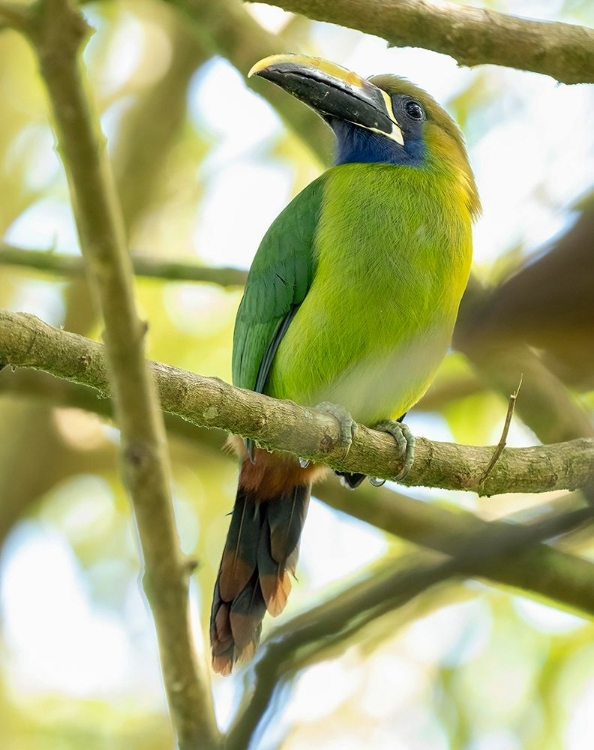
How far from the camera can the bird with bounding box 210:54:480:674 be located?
406 centimetres

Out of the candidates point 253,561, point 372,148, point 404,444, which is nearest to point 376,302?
point 404,444

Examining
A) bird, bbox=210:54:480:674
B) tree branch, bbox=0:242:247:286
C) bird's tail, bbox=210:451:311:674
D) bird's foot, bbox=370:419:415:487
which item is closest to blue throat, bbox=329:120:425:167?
bird, bbox=210:54:480:674

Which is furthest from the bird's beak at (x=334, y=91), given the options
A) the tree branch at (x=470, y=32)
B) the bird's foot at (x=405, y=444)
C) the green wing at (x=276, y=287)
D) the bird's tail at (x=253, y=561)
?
the bird's tail at (x=253, y=561)

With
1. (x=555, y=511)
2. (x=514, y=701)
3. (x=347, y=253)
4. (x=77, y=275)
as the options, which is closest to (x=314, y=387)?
(x=347, y=253)

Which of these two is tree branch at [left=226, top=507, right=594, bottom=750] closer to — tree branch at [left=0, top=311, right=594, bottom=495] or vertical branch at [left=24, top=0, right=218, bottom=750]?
vertical branch at [left=24, top=0, right=218, bottom=750]

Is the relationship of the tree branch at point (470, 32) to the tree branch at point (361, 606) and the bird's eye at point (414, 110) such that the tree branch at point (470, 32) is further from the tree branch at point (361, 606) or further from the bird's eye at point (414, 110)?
the tree branch at point (361, 606)

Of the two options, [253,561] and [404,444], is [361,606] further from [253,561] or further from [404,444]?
[253,561]

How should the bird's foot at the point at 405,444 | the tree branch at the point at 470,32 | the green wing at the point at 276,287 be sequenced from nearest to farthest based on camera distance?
the tree branch at the point at 470,32 → the bird's foot at the point at 405,444 → the green wing at the point at 276,287

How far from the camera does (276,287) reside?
172 inches

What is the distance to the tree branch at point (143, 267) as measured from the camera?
16.4ft

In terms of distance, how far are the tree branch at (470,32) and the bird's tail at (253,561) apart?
1822 mm

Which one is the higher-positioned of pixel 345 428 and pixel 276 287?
pixel 276 287

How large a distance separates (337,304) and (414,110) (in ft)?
4.35

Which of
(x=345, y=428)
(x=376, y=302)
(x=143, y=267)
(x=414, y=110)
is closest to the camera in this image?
(x=345, y=428)
